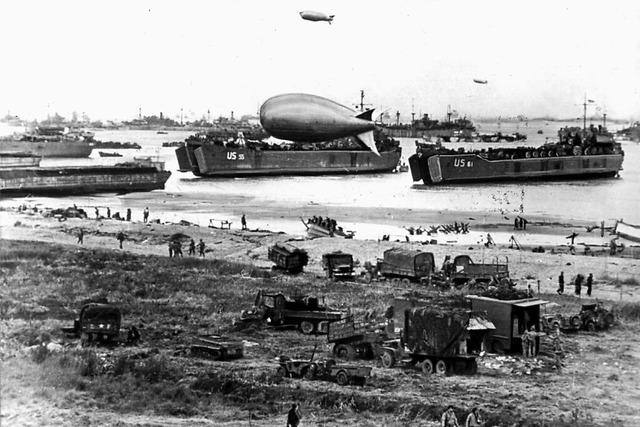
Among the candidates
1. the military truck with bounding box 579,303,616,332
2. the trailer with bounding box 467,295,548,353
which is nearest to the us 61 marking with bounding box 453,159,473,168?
the military truck with bounding box 579,303,616,332

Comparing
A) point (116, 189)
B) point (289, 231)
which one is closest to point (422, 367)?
point (289, 231)

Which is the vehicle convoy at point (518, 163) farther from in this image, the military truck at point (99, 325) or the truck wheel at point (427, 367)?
the truck wheel at point (427, 367)

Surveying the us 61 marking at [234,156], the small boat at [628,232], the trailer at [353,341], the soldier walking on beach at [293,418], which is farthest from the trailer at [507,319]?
the us 61 marking at [234,156]

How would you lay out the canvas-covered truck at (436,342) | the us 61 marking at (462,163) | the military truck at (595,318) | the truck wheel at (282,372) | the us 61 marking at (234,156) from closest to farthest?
1. the truck wheel at (282,372)
2. the canvas-covered truck at (436,342)
3. the military truck at (595,318)
4. the us 61 marking at (462,163)
5. the us 61 marking at (234,156)

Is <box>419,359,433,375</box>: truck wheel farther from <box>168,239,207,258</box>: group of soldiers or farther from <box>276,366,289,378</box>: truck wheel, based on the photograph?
<box>168,239,207,258</box>: group of soldiers

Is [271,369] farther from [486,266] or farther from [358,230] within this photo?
[358,230]
